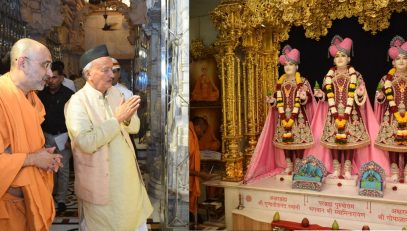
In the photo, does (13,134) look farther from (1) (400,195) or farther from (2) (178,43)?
(1) (400,195)

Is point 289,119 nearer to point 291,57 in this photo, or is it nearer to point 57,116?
point 291,57

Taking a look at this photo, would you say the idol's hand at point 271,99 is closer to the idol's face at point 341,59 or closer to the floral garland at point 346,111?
the floral garland at point 346,111

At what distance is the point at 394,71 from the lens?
507cm

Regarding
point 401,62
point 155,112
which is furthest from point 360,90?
point 155,112

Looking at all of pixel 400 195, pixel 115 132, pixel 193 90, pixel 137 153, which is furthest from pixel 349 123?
pixel 115 132

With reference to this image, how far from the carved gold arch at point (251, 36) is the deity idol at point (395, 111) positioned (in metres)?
0.73

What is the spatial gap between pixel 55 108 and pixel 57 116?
57 millimetres

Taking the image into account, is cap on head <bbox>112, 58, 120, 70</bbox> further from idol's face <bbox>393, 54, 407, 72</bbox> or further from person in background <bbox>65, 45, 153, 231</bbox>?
idol's face <bbox>393, 54, 407, 72</bbox>

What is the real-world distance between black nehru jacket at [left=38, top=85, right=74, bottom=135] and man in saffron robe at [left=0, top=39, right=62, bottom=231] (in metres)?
0.18

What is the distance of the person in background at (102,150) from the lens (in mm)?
2514

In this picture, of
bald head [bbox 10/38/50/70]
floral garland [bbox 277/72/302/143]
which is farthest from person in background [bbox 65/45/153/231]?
floral garland [bbox 277/72/302/143]

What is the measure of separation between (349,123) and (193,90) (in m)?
2.77

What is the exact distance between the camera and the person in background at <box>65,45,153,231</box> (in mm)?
2514

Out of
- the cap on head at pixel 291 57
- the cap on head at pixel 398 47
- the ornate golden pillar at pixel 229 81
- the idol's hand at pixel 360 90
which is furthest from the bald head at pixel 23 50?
the cap on head at pixel 398 47
